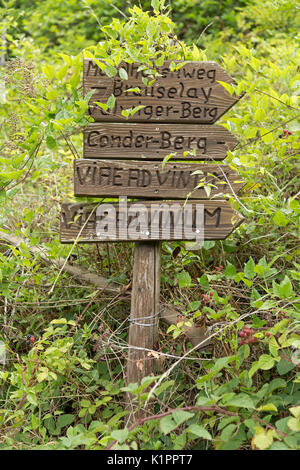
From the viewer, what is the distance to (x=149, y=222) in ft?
8.16

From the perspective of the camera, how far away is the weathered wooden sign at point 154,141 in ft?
8.20

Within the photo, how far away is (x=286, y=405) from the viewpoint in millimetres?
2266

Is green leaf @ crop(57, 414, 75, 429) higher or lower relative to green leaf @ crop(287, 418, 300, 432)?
lower

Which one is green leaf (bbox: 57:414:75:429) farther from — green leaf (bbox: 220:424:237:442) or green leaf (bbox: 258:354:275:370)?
green leaf (bbox: 258:354:275:370)

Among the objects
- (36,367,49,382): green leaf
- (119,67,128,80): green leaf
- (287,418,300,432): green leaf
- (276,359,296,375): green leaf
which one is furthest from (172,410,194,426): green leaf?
(119,67,128,80): green leaf

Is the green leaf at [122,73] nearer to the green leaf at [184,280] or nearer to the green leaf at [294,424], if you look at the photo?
the green leaf at [184,280]

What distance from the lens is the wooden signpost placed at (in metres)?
2.48

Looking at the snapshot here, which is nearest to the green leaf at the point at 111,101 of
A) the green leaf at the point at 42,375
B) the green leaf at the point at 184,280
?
the green leaf at the point at 184,280

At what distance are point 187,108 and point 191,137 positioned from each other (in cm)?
14

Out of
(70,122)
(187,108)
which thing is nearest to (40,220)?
(70,122)

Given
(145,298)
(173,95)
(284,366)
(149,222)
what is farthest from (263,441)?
(173,95)

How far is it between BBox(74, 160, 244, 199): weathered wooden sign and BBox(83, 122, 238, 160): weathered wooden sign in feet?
0.16

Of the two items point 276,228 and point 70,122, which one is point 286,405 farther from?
point 70,122
